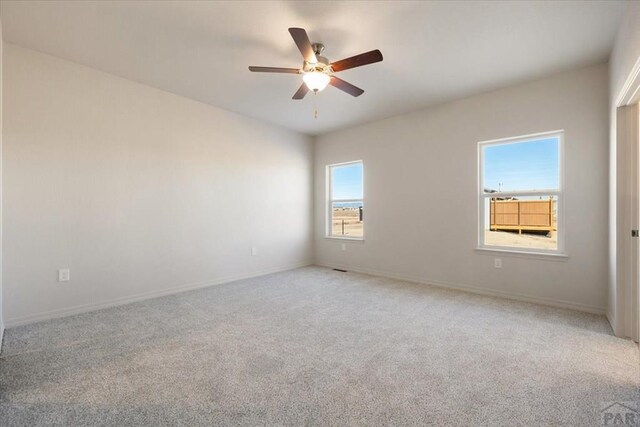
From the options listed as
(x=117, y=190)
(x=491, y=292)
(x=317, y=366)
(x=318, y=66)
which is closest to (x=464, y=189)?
(x=491, y=292)

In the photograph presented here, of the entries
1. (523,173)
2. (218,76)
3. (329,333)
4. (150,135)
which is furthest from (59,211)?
(523,173)

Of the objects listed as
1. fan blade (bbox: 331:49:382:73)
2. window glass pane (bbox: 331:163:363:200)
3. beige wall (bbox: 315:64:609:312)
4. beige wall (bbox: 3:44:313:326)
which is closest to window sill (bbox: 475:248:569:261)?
beige wall (bbox: 315:64:609:312)

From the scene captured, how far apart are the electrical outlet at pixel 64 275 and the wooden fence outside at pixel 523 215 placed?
4.94m

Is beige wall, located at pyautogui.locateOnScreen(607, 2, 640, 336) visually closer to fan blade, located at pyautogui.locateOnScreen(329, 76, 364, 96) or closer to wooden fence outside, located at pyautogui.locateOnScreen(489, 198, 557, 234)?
wooden fence outside, located at pyautogui.locateOnScreen(489, 198, 557, 234)

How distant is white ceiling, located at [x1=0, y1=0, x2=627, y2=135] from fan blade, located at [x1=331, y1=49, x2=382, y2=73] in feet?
1.06

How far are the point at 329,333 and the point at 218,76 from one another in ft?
9.83

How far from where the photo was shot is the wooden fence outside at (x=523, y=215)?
3.44 meters

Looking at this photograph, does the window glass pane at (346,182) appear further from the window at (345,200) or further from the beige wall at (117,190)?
the beige wall at (117,190)

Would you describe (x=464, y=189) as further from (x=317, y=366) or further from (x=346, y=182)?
(x=317, y=366)

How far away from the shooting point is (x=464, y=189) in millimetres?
3959

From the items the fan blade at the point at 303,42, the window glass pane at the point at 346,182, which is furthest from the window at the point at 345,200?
the fan blade at the point at 303,42

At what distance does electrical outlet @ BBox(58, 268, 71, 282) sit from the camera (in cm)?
298

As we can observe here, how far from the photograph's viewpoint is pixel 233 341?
2.42m

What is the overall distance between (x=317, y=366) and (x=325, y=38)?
2.67 meters
